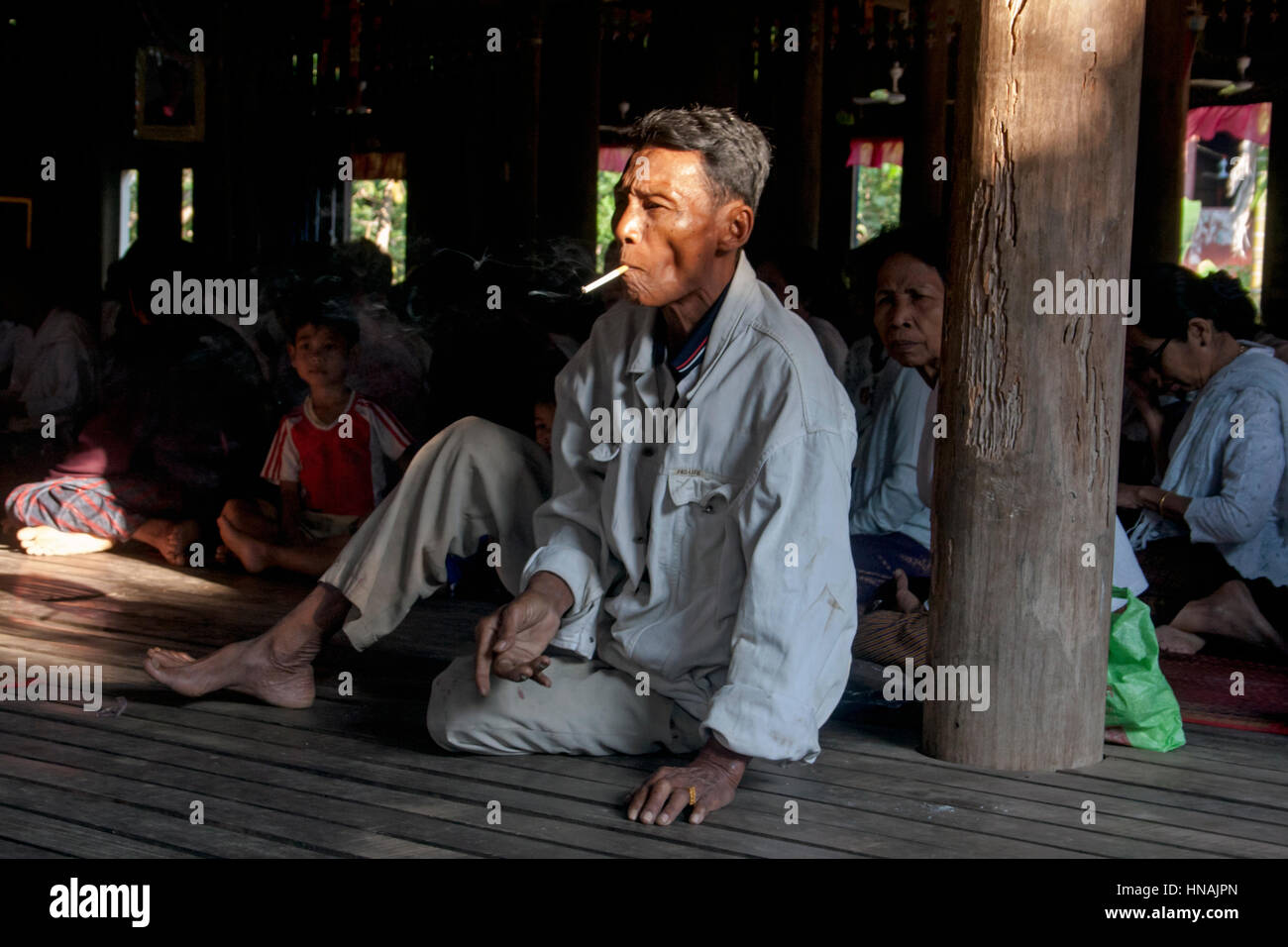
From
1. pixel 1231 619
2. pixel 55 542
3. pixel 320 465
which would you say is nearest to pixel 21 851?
pixel 320 465

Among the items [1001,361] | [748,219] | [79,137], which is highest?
[79,137]

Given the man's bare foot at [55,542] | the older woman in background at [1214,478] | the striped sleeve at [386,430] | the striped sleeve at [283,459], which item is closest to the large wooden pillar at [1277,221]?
the older woman in background at [1214,478]

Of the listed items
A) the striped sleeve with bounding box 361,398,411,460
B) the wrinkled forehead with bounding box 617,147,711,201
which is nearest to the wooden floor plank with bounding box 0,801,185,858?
the wrinkled forehead with bounding box 617,147,711,201

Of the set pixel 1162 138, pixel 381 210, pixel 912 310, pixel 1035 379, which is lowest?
pixel 1035 379

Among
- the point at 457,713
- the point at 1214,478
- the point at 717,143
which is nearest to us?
the point at 717,143

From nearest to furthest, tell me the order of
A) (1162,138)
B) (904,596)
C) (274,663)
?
(274,663) → (904,596) → (1162,138)

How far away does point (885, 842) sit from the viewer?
7.98 feet

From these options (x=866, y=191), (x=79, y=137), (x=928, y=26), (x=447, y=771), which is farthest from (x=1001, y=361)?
(x=866, y=191)

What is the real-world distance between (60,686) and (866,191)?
24919 millimetres

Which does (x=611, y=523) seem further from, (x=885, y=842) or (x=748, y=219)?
(x=885, y=842)

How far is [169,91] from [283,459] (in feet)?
16.3

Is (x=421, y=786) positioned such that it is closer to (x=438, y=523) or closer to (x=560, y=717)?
(x=560, y=717)

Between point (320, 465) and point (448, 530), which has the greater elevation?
point (448, 530)

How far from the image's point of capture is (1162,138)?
269 inches
